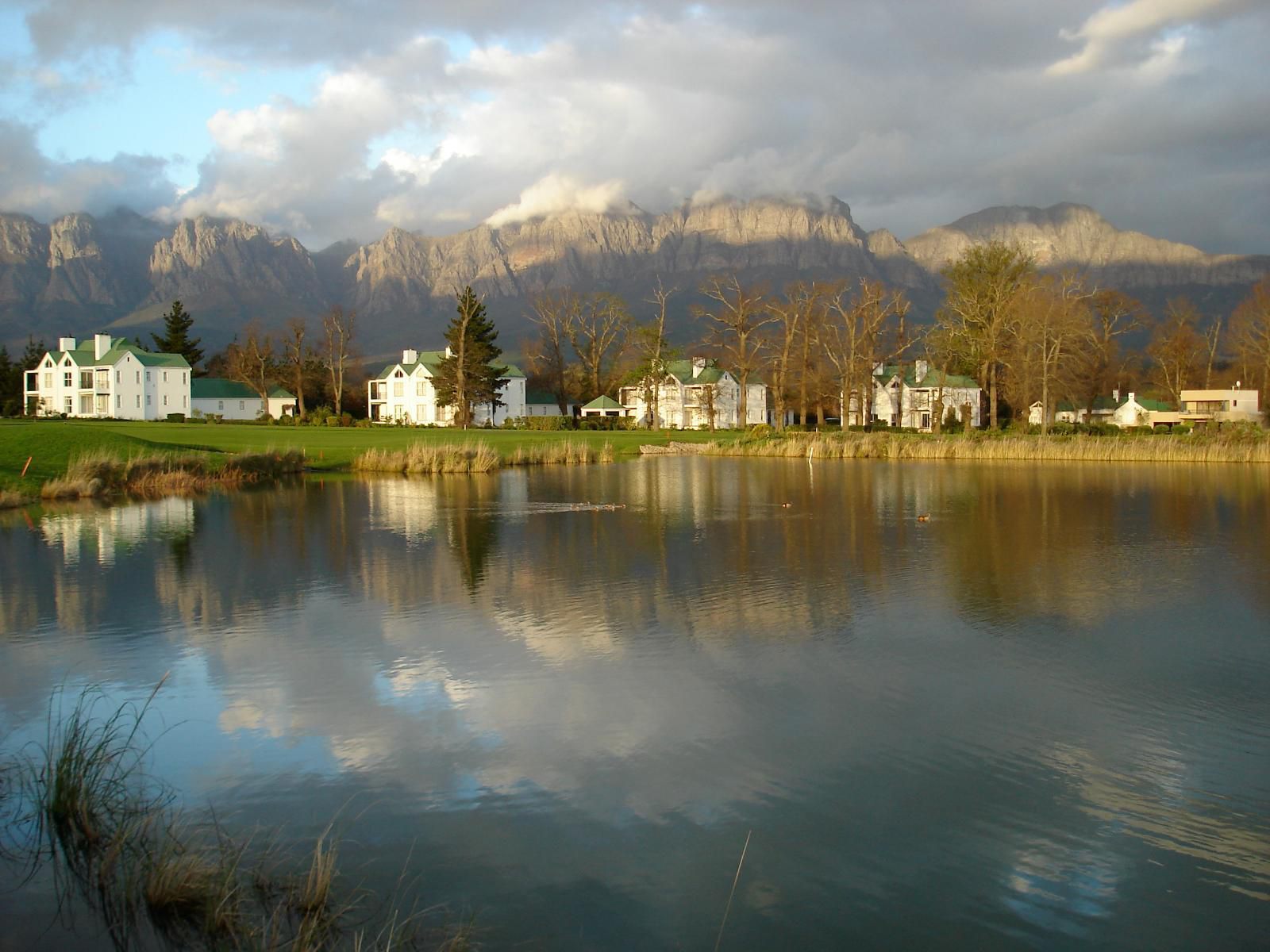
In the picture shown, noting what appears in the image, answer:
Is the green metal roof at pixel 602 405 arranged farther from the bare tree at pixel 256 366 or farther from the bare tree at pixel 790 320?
the bare tree at pixel 256 366

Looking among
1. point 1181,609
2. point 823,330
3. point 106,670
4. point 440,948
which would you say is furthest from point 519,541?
point 823,330

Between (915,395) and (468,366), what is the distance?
44.7 metres

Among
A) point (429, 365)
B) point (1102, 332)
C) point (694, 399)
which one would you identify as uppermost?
point (1102, 332)

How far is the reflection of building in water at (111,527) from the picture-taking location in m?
20.8

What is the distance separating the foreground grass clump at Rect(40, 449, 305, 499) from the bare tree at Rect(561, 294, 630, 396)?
224 feet

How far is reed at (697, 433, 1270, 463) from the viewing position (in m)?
49.5

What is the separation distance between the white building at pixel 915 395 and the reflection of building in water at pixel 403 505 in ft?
203

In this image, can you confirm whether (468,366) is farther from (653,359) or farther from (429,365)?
(429,365)

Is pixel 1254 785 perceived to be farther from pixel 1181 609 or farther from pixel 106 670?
pixel 106 670

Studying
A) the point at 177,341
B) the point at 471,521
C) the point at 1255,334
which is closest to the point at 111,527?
the point at 471,521

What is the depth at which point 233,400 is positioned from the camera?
113 metres

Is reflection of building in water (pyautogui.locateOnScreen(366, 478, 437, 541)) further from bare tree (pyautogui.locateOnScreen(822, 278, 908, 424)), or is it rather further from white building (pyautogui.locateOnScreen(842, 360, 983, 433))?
white building (pyautogui.locateOnScreen(842, 360, 983, 433))

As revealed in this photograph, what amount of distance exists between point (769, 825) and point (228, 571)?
1332cm

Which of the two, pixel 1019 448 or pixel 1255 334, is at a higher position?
pixel 1255 334
